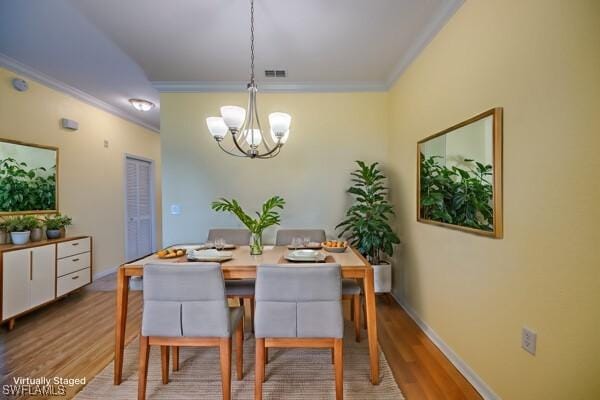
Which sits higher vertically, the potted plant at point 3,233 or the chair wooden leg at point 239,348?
the potted plant at point 3,233

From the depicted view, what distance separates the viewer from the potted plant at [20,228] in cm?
280

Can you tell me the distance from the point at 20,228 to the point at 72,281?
0.78 meters

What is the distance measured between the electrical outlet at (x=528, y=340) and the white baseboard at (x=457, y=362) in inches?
16.9

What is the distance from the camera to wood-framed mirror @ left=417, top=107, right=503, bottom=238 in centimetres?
158

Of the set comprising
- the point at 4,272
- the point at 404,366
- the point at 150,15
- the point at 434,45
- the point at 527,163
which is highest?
the point at 150,15

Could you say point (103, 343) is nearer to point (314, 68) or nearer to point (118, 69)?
point (118, 69)

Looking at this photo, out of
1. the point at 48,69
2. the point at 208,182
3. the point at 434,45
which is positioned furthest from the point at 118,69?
the point at 434,45

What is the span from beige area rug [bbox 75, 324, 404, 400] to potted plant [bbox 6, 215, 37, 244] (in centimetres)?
175

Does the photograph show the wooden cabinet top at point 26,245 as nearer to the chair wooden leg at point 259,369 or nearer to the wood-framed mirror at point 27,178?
the wood-framed mirror at point 27,178

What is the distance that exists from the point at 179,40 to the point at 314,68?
1.35 meters

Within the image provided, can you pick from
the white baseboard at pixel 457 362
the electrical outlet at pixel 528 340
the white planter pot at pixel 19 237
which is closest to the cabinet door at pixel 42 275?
the white planter pot at pixel 19 237

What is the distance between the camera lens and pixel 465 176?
1890mm

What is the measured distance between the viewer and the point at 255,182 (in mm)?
3572

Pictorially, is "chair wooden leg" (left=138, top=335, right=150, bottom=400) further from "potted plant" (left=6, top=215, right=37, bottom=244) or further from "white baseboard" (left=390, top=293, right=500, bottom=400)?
"potted plant" (left=6, top=215, right=37, bottom=244)
